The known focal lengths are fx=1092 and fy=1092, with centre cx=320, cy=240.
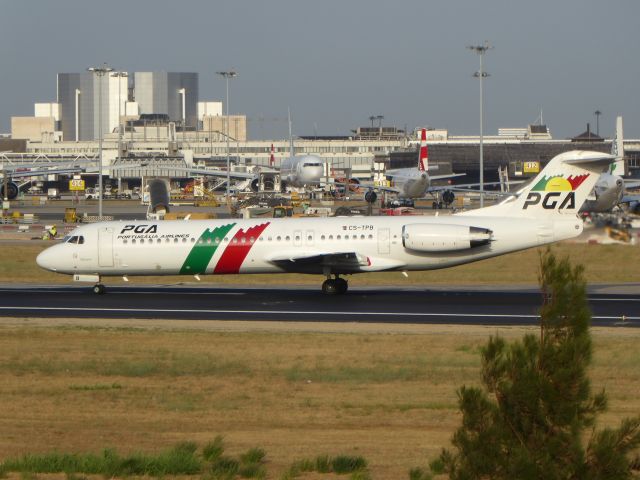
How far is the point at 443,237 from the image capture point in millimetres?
36000

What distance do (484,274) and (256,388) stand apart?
77.9 feet

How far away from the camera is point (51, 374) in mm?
24156

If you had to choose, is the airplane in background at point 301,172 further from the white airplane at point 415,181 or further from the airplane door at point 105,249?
the airplane door at point 105,249

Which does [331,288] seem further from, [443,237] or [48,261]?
[48,261]

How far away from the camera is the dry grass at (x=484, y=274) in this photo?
43.5m

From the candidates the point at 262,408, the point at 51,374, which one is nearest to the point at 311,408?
the point at 262,408

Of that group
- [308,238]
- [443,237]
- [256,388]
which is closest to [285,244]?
[308,238]

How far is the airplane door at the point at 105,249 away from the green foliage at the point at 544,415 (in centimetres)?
2918

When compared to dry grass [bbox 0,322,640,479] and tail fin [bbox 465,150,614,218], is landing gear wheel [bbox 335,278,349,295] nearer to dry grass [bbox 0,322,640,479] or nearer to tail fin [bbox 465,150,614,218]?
tail fin [bbox 465,150,614,218]

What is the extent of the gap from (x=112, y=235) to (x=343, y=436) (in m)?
22.4

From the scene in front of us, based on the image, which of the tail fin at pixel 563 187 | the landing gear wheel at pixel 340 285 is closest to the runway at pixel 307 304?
the landing gear wheel at pixel 340 285

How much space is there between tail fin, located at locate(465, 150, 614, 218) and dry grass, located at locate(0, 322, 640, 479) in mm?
8798

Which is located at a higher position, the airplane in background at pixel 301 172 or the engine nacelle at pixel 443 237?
the airplane in background at pixel 301 172

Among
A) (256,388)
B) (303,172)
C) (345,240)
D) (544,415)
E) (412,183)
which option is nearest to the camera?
(544,415)
